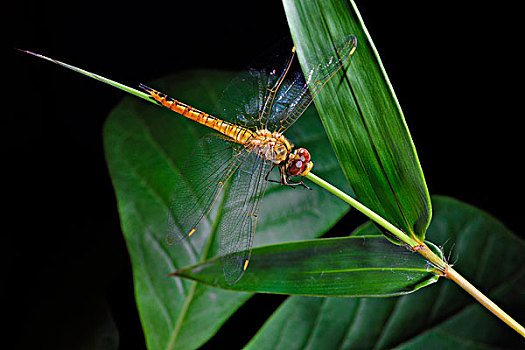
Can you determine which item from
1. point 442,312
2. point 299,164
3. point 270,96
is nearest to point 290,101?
point 270,96

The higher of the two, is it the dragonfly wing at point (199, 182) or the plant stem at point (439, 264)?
the dragonfly wing at point (199, 182)

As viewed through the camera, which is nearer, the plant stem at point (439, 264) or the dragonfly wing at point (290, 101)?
the plant stem at point (439, 264)

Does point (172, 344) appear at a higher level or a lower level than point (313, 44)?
lower

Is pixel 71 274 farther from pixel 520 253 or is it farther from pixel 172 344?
pixel 520 253

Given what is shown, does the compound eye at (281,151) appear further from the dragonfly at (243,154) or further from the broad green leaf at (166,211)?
the broad green leaf at (166,211)

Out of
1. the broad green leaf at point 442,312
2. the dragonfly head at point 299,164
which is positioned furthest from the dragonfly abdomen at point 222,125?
the broad green leaf at point 442,312

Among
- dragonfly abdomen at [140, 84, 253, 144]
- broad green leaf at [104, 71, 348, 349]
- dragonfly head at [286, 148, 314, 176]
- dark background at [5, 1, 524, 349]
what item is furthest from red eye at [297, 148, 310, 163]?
dark background at [5, 1, 524, 349]

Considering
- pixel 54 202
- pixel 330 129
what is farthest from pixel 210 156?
pixel 54 202
